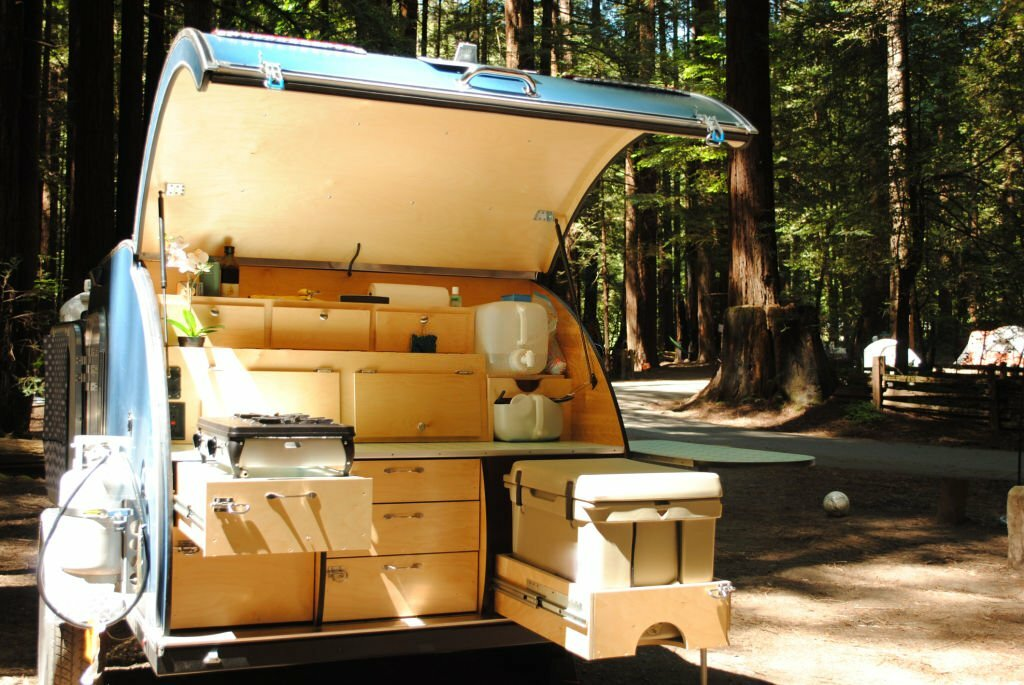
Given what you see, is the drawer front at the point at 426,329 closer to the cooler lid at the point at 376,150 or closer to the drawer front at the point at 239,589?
the cooler lid at the point at 376,150

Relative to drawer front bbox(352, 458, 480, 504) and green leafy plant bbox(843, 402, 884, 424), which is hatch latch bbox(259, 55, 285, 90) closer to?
drawer front bbox(352, 458, 480, 504)

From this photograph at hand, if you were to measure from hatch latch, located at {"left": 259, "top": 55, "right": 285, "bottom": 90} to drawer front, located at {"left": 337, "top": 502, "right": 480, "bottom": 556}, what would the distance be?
1831 mm

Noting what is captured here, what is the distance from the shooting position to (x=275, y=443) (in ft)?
12.2

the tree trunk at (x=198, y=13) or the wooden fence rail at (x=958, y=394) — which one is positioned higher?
the tree trunk at (x=198, y=13)

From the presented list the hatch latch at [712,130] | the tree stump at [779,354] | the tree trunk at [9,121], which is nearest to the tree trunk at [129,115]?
the tree trunk at [9,121]

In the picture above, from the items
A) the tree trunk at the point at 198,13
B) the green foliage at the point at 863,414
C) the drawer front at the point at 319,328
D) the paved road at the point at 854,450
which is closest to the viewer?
the drawer front at the point at 319,328

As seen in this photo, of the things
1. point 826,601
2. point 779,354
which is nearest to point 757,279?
point 779,354

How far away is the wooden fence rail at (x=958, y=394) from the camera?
14734 mm

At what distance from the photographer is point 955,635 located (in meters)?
6.26

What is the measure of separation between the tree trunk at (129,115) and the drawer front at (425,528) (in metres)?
13.3

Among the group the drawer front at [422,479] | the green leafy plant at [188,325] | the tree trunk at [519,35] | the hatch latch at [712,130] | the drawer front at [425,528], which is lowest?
the drawer front at [425,528]

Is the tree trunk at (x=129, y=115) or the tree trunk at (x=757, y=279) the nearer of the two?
the tree trunk at (x=129, y=115)

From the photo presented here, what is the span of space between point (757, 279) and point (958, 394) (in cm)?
355

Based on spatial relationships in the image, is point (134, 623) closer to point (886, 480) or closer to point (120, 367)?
point (120, 367)
